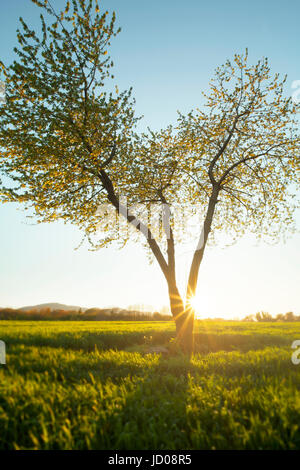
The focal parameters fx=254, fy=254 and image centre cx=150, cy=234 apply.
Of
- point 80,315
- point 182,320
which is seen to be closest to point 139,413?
point 182,320

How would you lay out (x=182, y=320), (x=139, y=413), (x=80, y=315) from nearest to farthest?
(x=139, y=413), (x=182, y=320), (x=80, y=315)

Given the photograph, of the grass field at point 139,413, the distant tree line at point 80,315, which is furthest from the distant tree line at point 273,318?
the grass field at point 139,413

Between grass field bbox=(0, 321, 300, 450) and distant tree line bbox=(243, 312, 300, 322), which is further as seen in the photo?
distant tree line bbox=(243, 312, 300, 322)

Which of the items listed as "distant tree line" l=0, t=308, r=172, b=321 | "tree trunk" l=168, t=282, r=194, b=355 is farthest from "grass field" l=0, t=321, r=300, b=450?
"distant tree line" l=0, t=308, r=172, b=321

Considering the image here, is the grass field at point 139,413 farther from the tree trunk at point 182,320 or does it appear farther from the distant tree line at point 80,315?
the distant tree line at point 80,315

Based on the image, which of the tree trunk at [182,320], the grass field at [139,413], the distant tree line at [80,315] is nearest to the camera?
the grass field at [139,413]

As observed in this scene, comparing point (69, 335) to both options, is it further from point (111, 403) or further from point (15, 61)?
point (15, 61)

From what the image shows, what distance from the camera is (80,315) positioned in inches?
1478

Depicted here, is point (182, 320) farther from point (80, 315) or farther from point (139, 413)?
point (80, 315)

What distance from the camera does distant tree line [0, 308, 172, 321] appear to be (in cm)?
3066

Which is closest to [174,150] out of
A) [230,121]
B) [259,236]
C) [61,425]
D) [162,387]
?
[230,121]

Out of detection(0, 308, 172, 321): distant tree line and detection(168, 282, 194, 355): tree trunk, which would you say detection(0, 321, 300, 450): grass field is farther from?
detection(0, 308, 172, 321): distant tree line

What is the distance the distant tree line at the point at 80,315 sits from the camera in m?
30.7
